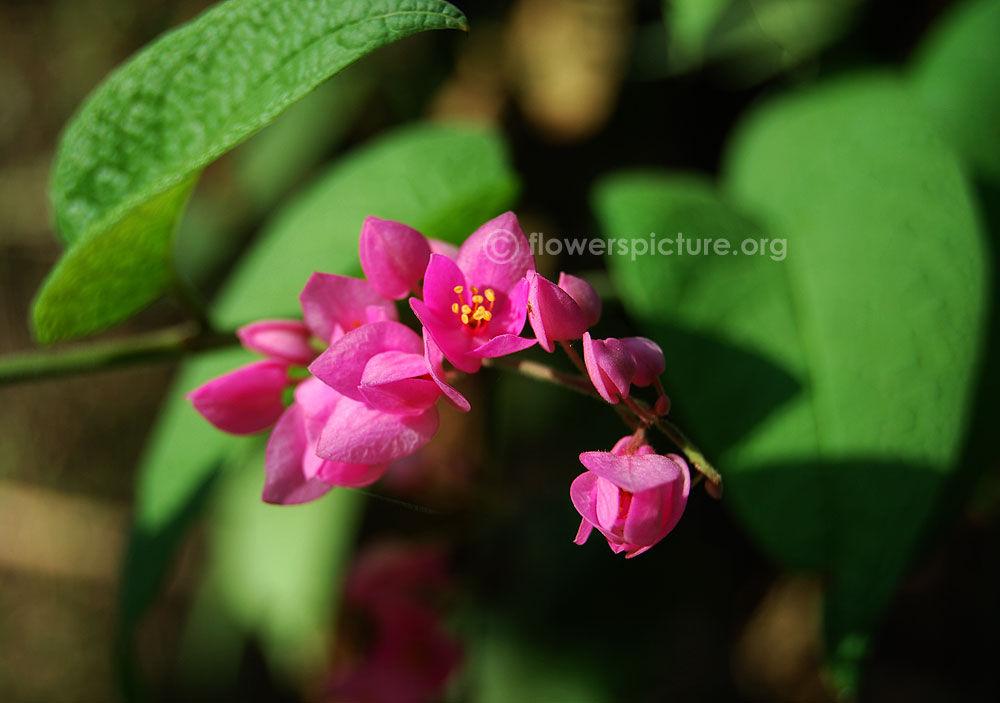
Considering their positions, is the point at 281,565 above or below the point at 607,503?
below

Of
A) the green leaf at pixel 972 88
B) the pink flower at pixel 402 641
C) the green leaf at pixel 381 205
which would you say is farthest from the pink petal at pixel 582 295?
the pink flower at pixel 402 641

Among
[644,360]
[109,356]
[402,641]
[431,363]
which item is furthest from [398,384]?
[402,641]

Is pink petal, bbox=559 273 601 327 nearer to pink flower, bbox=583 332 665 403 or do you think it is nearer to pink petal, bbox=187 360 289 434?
pink flower, bbox=583 332 665 403

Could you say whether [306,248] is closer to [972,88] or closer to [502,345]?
[502,345]

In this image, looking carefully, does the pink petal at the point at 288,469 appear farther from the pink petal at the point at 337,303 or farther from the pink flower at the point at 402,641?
the pink flower at the point at 402,641

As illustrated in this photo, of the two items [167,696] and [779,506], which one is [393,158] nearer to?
[779,506]

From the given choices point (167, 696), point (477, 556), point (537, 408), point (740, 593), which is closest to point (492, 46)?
point (537, 408)
